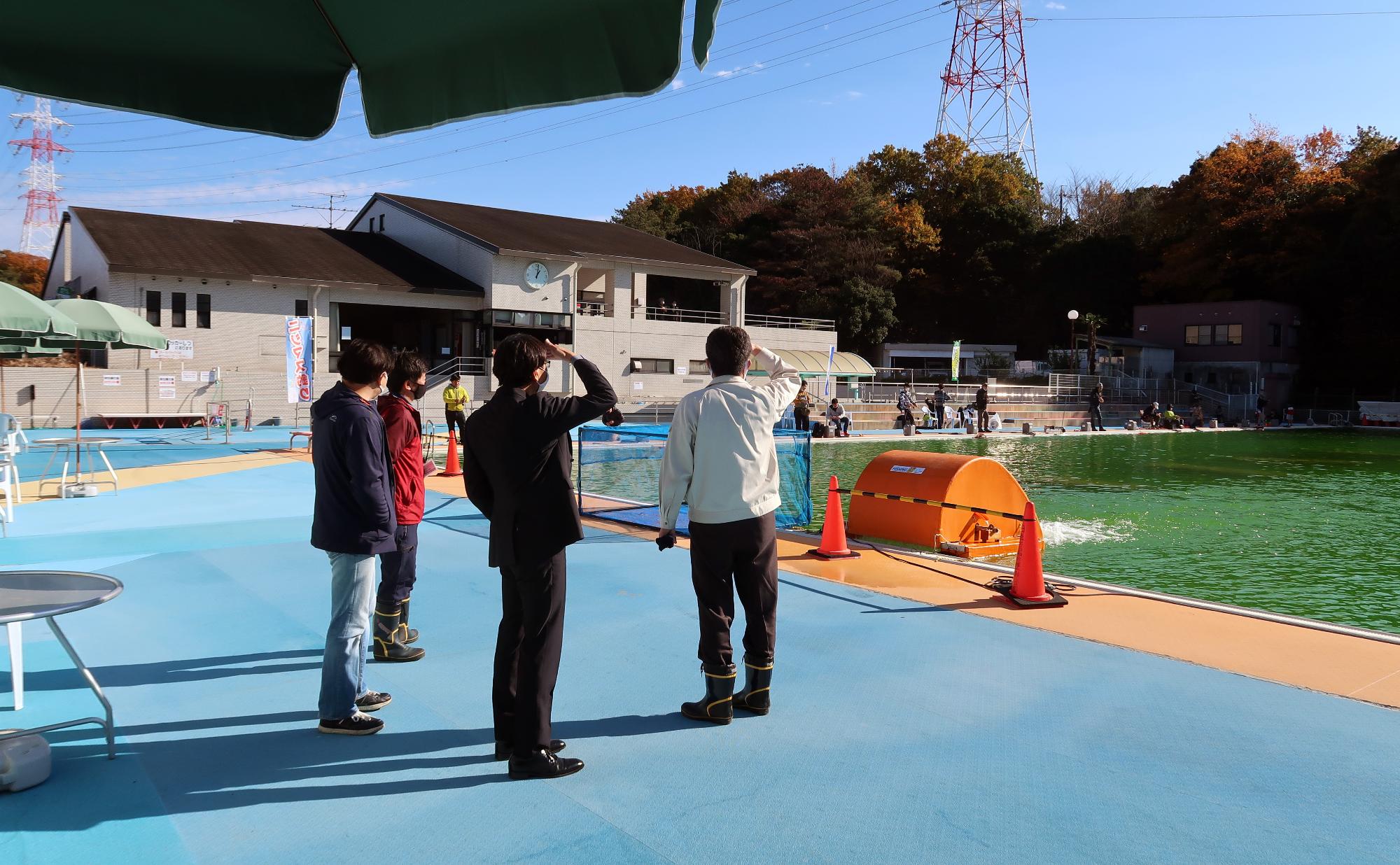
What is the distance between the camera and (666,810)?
146 inches

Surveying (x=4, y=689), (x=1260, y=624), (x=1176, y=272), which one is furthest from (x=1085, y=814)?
(x=1176, y=272)

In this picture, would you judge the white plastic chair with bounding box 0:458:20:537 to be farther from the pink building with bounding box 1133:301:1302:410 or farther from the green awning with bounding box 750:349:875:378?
the pink building with bounding box 1133:301:1302:410

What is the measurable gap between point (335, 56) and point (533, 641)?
97.9 inches

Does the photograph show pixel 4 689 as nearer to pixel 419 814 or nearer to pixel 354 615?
pixel 354 615

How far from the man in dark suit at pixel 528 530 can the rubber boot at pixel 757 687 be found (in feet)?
3.63

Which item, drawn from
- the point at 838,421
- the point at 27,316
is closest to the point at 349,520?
the point at 27,316

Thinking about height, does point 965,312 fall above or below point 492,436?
above

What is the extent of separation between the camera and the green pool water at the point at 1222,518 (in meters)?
9.29

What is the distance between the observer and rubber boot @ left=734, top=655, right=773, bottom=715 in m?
4.84

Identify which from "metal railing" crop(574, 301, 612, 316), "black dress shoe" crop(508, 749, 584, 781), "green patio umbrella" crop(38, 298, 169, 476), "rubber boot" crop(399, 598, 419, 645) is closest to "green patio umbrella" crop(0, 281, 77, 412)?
"green patio umbrella" crop(38, 298, 169, 476)

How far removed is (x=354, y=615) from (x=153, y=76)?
255cm

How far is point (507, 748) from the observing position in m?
4.18

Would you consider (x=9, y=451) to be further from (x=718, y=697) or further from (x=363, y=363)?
(x=718, y=697)

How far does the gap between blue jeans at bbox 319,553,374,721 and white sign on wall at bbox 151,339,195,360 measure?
30343 millimetres
